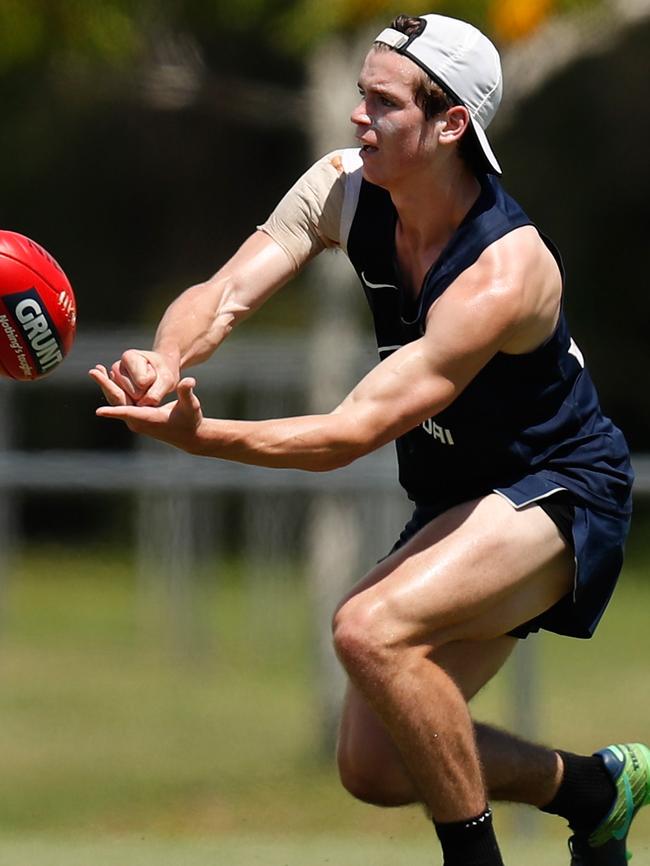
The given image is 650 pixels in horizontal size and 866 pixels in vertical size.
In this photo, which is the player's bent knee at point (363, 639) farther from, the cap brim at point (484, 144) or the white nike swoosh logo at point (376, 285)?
the cap brim at point (484, 144)

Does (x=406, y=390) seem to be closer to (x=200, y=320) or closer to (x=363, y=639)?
(x=363, y=639)

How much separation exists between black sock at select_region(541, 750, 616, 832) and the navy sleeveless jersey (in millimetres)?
895

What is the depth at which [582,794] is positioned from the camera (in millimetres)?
5711

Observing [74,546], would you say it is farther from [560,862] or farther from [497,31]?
[560,862]

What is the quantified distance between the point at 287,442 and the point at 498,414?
0.78 metres

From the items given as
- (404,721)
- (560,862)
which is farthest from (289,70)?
(404,721)

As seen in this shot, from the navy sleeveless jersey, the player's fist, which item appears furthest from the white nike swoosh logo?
the player's fist

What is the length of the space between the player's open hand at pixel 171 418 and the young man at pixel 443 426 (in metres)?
0.02

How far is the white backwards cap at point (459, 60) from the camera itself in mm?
5148

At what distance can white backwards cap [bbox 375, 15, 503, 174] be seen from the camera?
5.15 m

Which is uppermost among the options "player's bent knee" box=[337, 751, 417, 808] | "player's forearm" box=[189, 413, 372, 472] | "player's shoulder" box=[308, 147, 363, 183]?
"player's shoulder" box=[308, 147, 363, 183]

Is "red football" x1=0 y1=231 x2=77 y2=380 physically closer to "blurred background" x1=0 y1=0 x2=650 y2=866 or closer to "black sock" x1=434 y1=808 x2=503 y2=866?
"black sock" x1=434 y1=808 x2=503 y2=866

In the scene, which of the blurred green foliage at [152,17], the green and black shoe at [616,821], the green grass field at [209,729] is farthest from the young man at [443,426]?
the blurred green foliage at [152,17]

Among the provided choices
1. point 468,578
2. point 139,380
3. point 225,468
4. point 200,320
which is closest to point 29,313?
point 200,320
